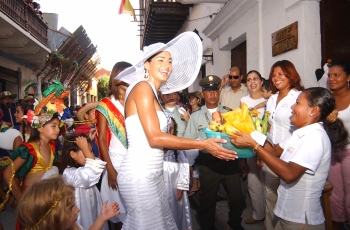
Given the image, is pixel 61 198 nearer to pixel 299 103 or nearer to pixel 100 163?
pixel 100 163

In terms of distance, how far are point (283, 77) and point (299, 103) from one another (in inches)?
46.3

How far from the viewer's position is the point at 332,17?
14.6 ft

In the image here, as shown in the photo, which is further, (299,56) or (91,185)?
(299,56)

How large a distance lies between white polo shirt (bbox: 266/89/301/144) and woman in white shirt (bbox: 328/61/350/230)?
1.79 feet

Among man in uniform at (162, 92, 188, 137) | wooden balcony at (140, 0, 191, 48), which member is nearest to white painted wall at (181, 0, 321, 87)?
wooden balcony at (140, 0, 191, 48)

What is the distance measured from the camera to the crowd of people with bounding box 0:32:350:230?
200 centimetres


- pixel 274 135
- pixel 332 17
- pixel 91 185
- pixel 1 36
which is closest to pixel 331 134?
pixel 274 135

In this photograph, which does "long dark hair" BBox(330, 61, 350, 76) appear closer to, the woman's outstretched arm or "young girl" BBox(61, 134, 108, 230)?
the woman's outstretched arm

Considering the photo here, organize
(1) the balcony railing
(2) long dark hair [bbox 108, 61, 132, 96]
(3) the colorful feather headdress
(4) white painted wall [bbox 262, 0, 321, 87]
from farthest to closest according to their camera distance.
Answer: (1) the balcony railing < (4) white painted wall [bbox 262, 0, 321, 87] < (3) the colorful feather headdress < (2) long dark hair [bbox 108, 61, 132, 96]

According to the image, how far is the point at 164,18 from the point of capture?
38.6 ft

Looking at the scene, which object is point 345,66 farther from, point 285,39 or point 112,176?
point 112,176

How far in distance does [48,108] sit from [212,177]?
6.95 feet

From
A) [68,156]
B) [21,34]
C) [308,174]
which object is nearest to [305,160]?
[308,174]

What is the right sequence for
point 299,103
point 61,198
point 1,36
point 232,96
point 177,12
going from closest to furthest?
point 61,198 < point 299,103 < point 232,96 < point 1,36 < point 177,12
